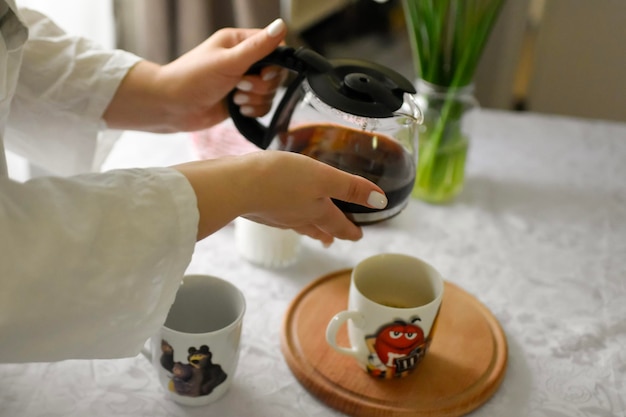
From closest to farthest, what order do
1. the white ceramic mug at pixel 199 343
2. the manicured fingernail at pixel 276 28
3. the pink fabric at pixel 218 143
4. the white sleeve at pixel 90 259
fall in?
the white sleeve at pixel 90 259
the white ceramic mug at pixel 199 343
the manicured fingernail at pixel 276 28
the pink fabric at pixel 218 143

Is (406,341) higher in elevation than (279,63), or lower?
lower

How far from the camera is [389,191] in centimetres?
61

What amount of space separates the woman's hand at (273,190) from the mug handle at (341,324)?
79 millimetres

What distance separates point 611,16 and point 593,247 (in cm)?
94

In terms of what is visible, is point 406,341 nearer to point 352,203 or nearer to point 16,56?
point 352,203

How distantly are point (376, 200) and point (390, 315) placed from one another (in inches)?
3.8

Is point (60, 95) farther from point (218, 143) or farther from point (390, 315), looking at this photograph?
point (390, 315)

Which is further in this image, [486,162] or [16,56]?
[486,162]

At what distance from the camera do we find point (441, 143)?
91 cm

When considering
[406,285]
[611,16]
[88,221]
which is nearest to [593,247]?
[406,285]

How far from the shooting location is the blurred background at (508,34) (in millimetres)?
1208

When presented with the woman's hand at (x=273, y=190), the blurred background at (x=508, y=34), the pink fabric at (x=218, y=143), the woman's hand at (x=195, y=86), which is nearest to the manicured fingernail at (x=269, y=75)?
the woman's hand at (x=195, y=86)

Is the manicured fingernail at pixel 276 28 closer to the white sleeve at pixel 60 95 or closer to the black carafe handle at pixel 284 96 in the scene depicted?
the black carafe handle at pixel 284 96

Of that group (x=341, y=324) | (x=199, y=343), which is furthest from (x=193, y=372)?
(x=341, y=324)
